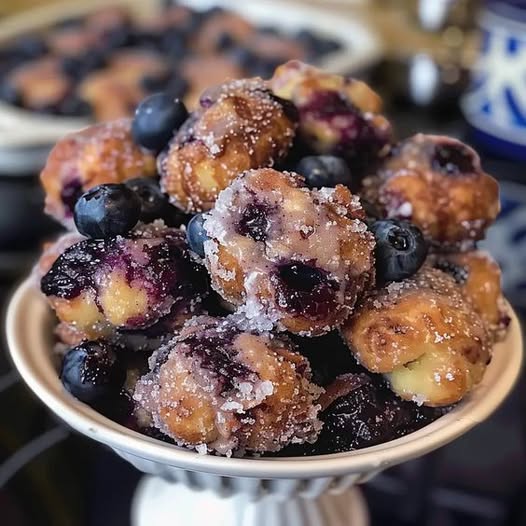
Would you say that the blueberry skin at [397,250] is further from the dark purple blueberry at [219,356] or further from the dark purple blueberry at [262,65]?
the dark purple blueberry at [262,65]

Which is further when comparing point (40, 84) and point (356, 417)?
point (40, 84)

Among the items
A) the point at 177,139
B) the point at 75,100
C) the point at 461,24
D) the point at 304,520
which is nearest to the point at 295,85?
the point at 177,139

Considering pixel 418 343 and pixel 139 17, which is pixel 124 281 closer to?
pixel 418 343

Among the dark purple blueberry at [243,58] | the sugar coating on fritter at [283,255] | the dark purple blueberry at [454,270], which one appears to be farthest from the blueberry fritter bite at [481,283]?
the dark purple blueberry at [243,58]

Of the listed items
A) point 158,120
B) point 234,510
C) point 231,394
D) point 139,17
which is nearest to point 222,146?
point 158,120

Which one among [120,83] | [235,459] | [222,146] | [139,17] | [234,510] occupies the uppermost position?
[222,146]

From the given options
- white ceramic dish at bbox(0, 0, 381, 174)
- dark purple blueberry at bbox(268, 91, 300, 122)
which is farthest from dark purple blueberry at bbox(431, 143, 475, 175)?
white ceramic dish at bbox(0, 0, 381, 174)

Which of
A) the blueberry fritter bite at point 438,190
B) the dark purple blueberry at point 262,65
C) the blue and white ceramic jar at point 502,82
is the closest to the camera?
the blueberry fritter bite at point 438,190
